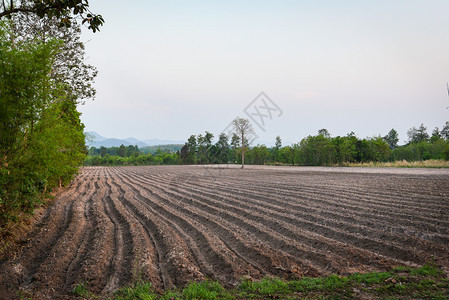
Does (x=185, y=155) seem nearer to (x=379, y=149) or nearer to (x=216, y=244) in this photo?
(x=379, y=149)

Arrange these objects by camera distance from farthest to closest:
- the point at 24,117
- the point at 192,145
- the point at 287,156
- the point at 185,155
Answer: the point at 192,145 → the point at 185,155 → the point at 287,156 → the point at 24,117

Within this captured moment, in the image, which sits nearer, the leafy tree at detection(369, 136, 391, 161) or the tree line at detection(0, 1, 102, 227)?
the tree line at detection(0, 1, 102, 227)

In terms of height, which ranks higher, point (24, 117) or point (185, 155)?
point (185, 155)

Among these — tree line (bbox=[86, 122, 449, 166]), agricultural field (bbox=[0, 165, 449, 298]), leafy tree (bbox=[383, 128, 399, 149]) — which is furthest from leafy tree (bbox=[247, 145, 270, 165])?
agricultural field (bbox=[0, 165, 449, 298])

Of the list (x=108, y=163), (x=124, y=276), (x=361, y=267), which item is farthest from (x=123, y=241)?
(x=108, y=163)

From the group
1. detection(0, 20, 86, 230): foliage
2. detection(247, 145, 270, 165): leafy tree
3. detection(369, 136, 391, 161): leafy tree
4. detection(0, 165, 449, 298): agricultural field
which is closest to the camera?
detection(0, 165, 449, 298): agricultural field

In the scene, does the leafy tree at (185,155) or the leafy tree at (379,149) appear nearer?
the leafy tree at (379,149)

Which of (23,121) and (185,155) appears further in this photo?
(185,155)

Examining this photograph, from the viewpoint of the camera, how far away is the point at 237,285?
3.78 m

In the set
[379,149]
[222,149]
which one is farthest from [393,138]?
[222,149]

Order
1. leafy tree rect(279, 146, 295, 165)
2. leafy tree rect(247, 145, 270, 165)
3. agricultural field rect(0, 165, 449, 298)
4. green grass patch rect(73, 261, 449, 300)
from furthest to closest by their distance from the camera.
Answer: leafy tree rect(247, 145, 270, 165)
leafy tree rect(279, 146, 295, 165)
agricultural field rect(0, 165, 449, 298)
green grass patch rect(73, 261, 449, 300)

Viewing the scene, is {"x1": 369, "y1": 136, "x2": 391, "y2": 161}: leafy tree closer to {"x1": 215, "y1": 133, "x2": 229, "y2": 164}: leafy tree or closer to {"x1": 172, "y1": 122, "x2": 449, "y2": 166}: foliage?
{"x1": 172, "y1": 122, "x2": 449, "y2": 166}: foliage

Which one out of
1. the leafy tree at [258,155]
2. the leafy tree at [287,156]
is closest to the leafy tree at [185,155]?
the leafy tree at [258,155]

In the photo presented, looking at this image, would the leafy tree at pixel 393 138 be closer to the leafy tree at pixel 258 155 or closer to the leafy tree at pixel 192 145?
the leafy tree at pixel 258 155
